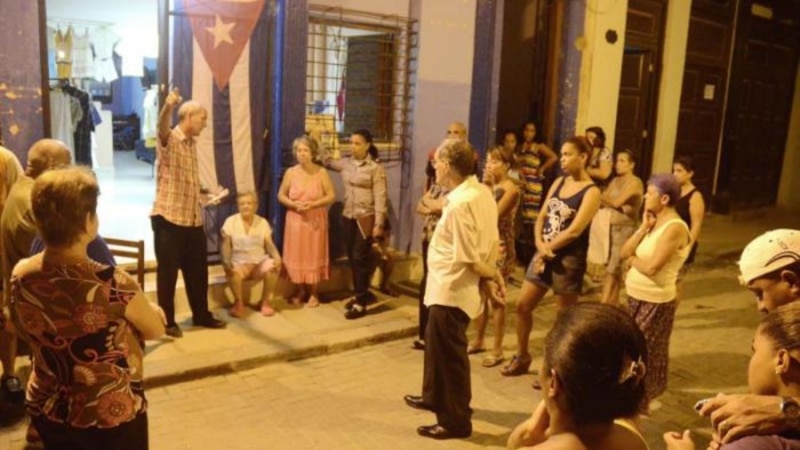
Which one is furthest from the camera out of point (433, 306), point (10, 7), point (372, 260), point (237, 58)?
point (372, 260)

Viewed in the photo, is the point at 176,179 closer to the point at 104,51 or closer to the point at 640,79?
the point at 640,79

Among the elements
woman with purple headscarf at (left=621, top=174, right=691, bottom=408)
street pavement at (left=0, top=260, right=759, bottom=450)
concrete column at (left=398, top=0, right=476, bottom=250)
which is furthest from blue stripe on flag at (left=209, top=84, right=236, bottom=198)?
woman with purple headscarf at (left=621, top=174, right=691, bottom=408)

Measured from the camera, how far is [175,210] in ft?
18.4

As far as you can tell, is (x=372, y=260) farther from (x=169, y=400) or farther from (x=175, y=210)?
(x=169, y=400)

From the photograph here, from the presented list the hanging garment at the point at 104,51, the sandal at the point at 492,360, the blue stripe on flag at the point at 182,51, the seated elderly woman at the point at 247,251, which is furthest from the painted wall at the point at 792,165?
the hanging garment at the point at 104,51

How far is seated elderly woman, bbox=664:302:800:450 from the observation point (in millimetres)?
1778

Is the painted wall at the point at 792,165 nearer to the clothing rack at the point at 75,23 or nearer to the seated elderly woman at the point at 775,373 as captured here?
the clothing rack at the point at 75,23

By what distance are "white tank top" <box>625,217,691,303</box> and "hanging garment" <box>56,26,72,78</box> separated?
1023 centimetres

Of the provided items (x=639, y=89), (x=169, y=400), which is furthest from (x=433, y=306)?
(x=639, y=89)

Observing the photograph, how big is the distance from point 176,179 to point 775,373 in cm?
476

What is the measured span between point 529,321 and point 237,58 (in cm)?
354

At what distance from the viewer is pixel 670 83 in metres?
10.8

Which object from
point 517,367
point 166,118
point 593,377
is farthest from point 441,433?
point 166,118

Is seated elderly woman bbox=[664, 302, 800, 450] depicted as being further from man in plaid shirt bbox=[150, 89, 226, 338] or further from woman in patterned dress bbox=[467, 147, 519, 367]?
man in plaid shirt bbox=[150, 89, 226, 338]
